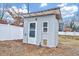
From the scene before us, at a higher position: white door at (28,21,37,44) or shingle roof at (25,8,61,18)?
shingle roof at (25,8,61,18)

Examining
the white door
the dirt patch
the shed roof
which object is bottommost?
the dirt patch

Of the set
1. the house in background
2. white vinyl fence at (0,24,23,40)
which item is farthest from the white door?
white vinyl fence at (0,24,23,40)

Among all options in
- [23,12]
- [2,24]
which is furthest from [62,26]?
[2,24]

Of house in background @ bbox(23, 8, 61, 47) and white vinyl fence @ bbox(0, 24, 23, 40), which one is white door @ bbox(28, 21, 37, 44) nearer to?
house in background @ bbox(23, 8, 61, 47)

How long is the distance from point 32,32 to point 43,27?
14cm

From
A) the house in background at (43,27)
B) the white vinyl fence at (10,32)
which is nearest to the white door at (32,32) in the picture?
the house in background at (43,27)

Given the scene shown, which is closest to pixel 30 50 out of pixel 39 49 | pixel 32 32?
pixel 39 49

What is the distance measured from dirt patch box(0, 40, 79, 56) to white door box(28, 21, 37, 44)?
0.24ft

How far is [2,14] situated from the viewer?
3.04m

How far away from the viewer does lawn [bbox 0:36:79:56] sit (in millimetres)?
3021

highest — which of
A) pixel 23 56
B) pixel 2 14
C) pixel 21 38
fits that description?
pixel 2 14

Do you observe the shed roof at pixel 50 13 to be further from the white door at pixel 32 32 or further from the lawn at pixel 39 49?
the lawn at pixel 39 49

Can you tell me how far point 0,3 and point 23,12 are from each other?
0.28m

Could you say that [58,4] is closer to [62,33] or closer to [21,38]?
[62,33]
